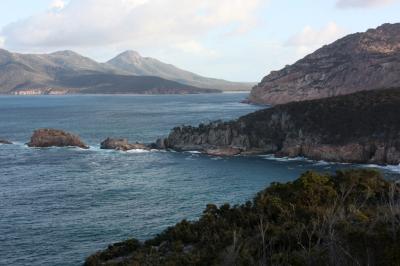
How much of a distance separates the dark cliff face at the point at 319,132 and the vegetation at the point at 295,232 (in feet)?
114

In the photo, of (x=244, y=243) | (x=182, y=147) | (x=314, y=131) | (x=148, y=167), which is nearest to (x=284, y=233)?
(x=244, y=243)

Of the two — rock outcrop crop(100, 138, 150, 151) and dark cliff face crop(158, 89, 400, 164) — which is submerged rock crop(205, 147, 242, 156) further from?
rock outcrop crop(100, 138, 150, 151)

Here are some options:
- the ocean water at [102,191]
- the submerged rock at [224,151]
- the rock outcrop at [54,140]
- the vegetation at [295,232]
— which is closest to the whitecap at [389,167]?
the ocean water at [102,191]

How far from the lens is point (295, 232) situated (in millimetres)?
35219

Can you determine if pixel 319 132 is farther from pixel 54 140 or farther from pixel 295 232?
pixel 295 232

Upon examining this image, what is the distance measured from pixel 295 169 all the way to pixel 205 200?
23.2 m

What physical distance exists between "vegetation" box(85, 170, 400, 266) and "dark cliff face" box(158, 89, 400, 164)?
34.6 meters

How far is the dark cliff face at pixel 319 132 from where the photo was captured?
88000 mm

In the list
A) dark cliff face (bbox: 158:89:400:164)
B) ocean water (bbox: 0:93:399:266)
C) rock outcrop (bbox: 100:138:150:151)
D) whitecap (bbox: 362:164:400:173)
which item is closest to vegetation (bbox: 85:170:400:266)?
ocean water (bbox: 0:93:399:266)

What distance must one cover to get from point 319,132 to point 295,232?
64602 mm

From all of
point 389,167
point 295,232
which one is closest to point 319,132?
point 389,167

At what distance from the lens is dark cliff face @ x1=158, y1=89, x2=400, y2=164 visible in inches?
3465

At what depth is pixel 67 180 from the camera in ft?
249

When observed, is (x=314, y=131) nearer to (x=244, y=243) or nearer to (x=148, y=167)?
(x=148, y=167)
